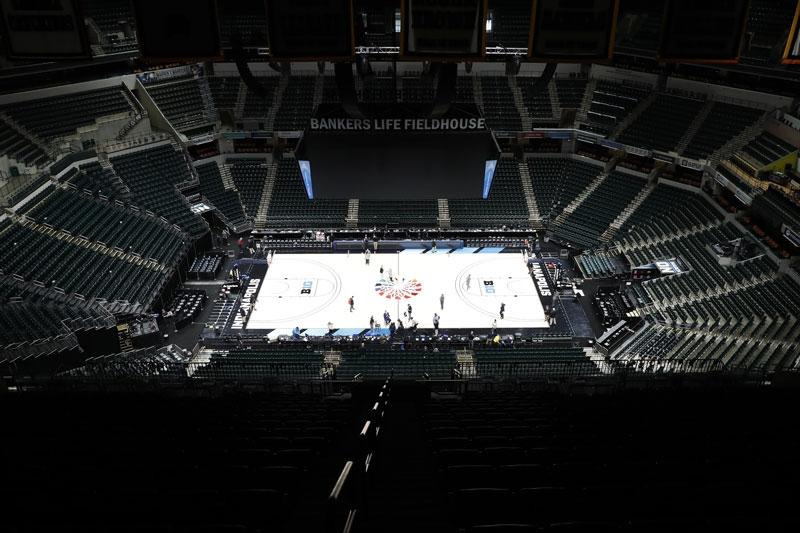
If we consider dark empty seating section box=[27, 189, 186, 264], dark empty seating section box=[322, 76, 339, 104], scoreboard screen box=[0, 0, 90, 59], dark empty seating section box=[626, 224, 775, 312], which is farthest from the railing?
dark empty seating section box=[322, 76, 339, 104]

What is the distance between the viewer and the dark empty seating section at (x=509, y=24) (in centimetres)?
3825

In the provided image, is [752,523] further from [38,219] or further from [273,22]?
[38,219]

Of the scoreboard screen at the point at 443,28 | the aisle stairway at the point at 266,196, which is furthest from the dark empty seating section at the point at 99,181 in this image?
the scoreboard screen at the point at 443,28

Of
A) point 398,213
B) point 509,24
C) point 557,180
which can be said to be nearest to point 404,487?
point 398,213

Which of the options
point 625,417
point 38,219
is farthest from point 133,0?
point 38,219

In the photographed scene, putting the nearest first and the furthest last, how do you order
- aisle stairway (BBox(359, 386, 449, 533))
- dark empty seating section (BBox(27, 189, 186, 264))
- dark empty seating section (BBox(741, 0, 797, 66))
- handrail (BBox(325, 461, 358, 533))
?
handrail (BBox(325, 461, 358, 533)), aisle stairway (BBox(359, 386, 449, 533)), dark empty seating section (BBox(27, 189, 186, 264)), dark empty seating section (BBox(741, 0, 797, 66))

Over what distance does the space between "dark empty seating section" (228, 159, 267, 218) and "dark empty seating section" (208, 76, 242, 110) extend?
3.98m

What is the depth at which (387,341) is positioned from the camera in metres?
25.9

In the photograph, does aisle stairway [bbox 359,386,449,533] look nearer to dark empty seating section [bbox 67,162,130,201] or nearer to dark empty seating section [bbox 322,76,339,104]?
dark empty seating section [bbox 67,162,130,201]

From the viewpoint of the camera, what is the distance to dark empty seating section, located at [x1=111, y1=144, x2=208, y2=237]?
33.2 m

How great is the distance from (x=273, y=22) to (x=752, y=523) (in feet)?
35.1

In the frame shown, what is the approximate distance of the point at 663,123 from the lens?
3550 centimetres

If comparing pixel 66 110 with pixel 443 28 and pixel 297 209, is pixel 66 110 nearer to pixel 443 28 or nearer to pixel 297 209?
pixel 297 209

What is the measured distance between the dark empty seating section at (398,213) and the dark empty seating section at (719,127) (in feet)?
51.6
